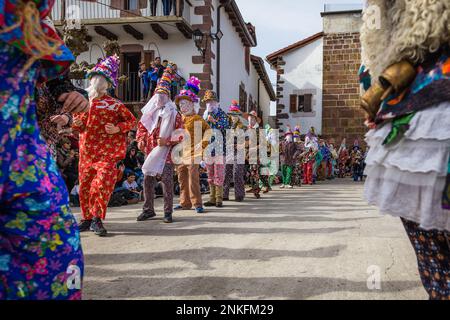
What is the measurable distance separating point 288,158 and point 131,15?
7.35 m

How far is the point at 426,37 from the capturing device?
1.72 m

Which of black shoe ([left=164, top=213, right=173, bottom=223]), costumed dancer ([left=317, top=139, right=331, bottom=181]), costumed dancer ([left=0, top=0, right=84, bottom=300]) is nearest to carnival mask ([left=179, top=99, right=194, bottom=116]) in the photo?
black shoe ([left=164, top=213, right=173, bottom=223])

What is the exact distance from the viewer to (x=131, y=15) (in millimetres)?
15859

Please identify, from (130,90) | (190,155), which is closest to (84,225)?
(190,155)

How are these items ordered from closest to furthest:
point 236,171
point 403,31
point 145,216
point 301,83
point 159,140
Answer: point 403,31 < point 159,140 < point 145,216 < point 236,171 < point 301,83

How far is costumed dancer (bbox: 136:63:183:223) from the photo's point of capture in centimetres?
630

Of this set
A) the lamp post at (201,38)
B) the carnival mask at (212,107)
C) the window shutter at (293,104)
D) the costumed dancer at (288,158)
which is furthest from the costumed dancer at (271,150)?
the window shutter at (293,104)

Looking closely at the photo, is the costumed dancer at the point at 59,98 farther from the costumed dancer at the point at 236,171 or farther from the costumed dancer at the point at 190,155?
the costumed dancer at the point at 236,171

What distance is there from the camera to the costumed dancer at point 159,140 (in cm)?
630

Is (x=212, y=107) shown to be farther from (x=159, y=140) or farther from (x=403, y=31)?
(x=403, y=31)

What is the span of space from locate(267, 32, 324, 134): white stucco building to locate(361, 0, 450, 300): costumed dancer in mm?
26670

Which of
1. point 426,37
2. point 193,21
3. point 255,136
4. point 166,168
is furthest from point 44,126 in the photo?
point 193,21
